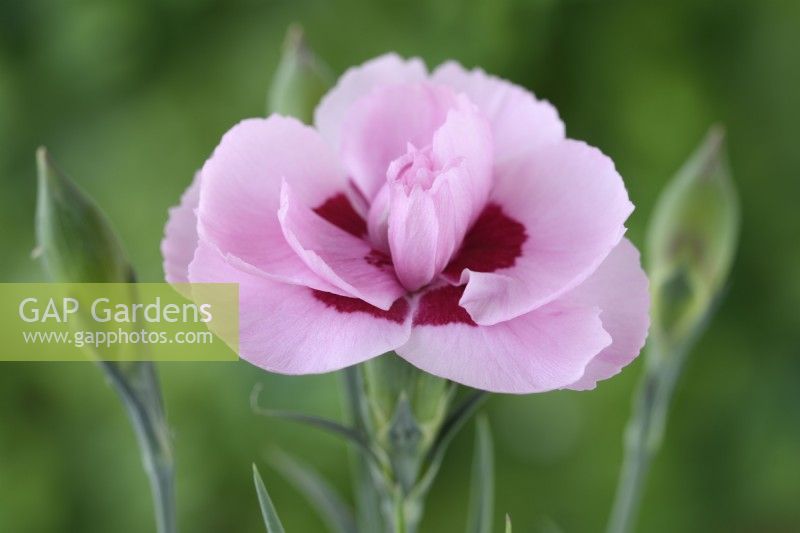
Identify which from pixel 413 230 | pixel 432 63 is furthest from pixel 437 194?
pixel 432 63

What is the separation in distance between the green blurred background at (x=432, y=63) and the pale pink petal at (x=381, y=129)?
17.2 inches

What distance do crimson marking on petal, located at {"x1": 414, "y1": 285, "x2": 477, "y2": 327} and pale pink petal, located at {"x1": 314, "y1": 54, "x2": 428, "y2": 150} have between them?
2.8 inches

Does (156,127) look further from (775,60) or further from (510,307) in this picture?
(510,307)

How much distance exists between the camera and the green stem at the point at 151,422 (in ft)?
0.94

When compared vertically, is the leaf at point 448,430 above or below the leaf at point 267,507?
above

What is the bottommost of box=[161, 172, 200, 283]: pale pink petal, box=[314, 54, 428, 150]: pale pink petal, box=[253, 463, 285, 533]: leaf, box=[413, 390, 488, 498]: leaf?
box=[253, 463, 285, 533]: leaf

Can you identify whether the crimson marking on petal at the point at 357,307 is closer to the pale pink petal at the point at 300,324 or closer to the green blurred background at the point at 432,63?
the pale pink petal at the point at 300,324

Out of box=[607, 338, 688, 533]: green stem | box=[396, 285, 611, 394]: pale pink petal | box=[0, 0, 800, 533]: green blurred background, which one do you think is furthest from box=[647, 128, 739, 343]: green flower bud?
box=[0, 0, 800, 533]: green blurred background

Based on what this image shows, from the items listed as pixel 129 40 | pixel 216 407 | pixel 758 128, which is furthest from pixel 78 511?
pixel 758 128

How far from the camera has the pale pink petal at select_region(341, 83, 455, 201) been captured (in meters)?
0.27

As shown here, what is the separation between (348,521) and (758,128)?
54 centimetres

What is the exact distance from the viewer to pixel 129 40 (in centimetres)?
72

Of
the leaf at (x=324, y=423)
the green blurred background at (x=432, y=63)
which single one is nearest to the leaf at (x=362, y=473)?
the leaf at (x=324, y=423)

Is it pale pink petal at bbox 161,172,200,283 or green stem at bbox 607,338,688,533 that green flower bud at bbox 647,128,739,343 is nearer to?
green stem at bbox 607,338,688,533
